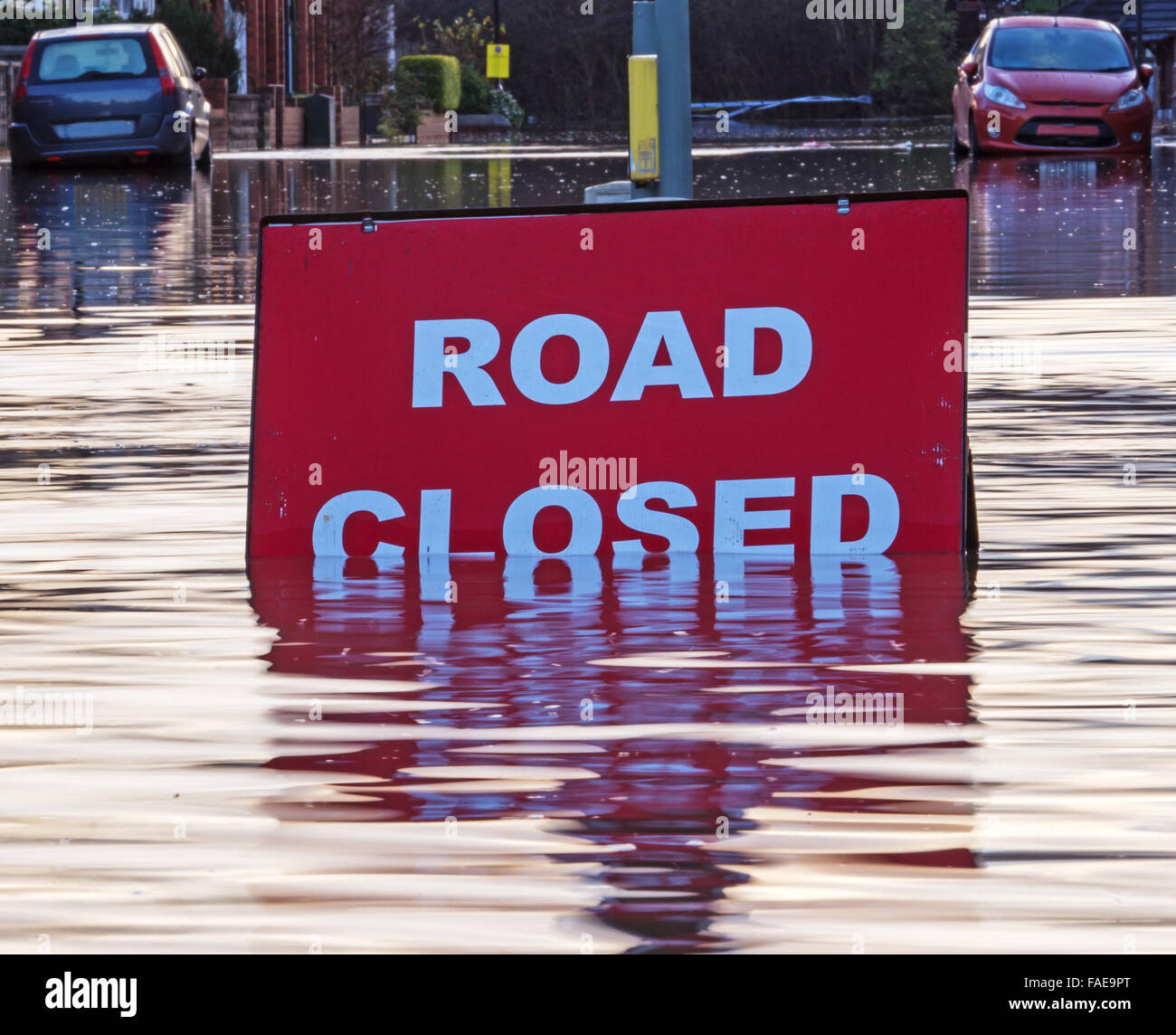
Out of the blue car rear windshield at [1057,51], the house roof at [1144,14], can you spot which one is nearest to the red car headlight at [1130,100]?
the blue car rear windshield at [1057,51]

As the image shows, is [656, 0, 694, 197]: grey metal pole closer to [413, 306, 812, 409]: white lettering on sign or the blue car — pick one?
[413, 306, 812, 409]: white lettering on sign

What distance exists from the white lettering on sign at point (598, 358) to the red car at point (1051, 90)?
70.7 ft

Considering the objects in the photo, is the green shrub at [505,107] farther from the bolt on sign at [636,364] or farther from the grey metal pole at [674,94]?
the bolt on sign at [636,364]

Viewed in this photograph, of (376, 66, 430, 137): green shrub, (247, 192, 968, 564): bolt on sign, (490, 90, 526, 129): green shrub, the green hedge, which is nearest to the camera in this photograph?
(247, 192, 968, 564): bolt on sign

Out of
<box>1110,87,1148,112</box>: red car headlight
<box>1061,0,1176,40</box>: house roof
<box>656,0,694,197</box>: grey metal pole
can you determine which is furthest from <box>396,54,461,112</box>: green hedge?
<box>656,0,694,197</box>: grey metal pole

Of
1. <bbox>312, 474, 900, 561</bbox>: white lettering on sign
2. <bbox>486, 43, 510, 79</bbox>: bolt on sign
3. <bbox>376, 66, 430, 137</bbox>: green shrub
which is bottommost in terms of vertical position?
<bbox>312, 474, 900, 561</bbox>: white lettering on sign

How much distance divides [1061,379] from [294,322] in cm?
398

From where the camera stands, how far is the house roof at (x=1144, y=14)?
206 ft

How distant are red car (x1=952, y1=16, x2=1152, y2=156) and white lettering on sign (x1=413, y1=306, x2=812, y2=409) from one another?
2155 centimetres

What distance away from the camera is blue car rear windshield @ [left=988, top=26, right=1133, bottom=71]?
2723cm

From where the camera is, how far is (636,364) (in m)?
5.81

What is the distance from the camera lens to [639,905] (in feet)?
11.4

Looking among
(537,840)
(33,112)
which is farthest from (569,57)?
(537,840)
